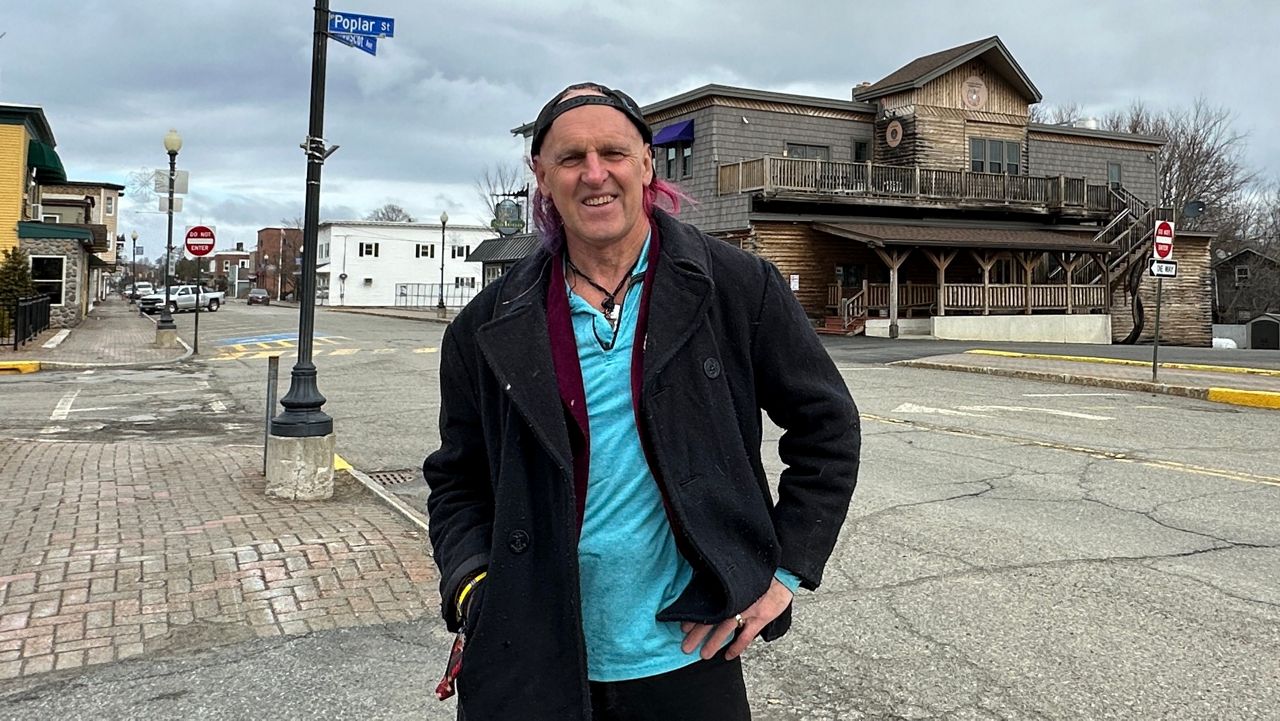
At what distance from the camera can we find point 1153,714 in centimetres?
352

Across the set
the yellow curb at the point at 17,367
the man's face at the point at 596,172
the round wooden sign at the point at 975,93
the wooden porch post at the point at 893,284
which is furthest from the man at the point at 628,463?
the round wooden sign at the point at 975,93

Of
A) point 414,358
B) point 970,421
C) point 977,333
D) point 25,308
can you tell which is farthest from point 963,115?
point 25,308

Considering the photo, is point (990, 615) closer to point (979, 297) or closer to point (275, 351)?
point (275, 351)

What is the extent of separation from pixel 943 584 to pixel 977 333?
26.6 meters

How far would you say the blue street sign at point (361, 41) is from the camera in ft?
24.6

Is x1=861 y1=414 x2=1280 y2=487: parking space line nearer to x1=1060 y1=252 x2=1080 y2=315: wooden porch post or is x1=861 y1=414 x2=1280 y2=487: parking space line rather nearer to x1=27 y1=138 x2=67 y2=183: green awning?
x1=1060 y1=252 x2=1080 y2=315: wooden porch post

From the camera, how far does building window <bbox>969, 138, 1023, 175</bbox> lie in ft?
112

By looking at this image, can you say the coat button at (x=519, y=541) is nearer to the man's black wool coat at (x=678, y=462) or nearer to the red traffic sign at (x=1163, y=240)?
the man's black wool coat at (x=678, y=462)

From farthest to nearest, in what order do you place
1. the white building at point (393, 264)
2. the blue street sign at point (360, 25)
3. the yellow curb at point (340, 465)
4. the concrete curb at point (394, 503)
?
the white building at point (393, 264)
the yellow curb at point (340, 465)
the blue street sign at point (360, 25)
the concrete curb at point (394, 503)

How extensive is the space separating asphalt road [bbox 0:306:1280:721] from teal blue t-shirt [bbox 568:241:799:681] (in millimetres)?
1856

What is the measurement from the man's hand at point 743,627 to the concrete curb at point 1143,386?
45.0ft

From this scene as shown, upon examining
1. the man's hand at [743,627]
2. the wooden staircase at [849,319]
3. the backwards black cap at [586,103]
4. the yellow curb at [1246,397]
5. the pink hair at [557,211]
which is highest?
the wooden staircase at [849,319]

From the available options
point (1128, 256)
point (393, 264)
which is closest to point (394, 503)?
point (1128, 256)

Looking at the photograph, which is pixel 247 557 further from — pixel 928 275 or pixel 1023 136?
pixel 1023 136
